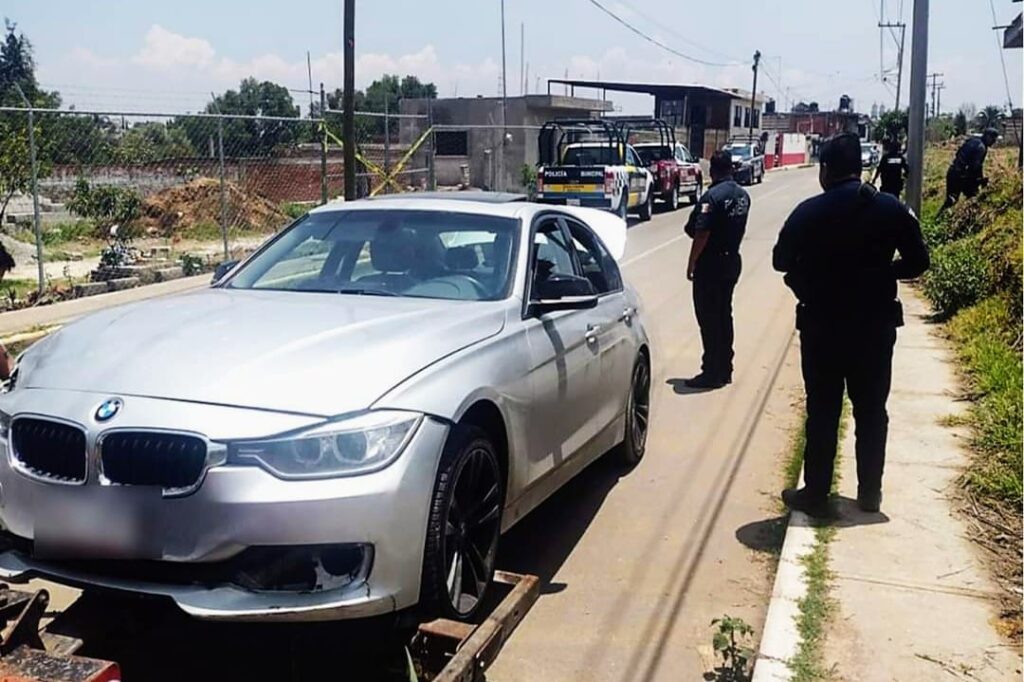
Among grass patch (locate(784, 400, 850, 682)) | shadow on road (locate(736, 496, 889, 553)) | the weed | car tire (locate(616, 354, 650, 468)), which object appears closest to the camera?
grass patch (locate(784, 400, 850, 682))

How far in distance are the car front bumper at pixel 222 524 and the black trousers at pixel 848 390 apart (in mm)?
2646

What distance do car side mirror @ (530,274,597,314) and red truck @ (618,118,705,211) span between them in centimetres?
2277

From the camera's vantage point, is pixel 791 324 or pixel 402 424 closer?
pixel 402 424

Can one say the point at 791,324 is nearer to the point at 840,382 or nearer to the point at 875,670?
the point at 840,382

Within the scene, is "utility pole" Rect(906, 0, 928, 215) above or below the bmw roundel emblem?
above

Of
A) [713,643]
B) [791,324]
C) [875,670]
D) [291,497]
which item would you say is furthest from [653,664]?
[791,324]

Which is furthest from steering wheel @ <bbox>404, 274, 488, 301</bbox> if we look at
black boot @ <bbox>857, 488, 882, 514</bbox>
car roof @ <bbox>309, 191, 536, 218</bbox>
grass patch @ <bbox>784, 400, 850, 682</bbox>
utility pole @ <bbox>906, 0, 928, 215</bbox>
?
utility pole @ <bbox>906, 0, 928, 215</bbox>

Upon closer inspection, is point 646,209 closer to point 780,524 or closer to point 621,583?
point 780,524

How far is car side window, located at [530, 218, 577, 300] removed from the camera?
16.8 feet

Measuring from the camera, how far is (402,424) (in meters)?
3.50

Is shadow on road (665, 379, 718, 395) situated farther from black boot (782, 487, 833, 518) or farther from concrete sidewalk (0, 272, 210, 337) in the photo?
concrete sidewalk (0, 272, 210, 337)

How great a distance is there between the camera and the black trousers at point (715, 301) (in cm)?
865

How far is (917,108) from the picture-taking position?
17.8 meters

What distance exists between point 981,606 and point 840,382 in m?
1.36
